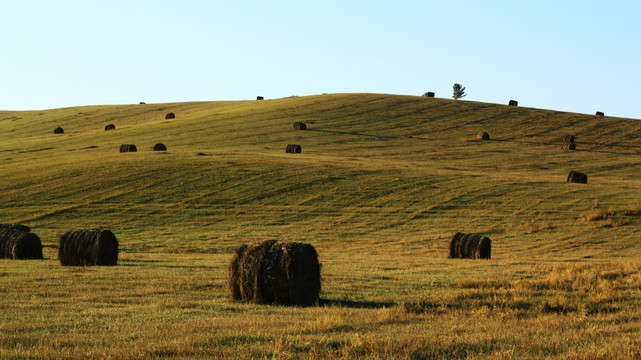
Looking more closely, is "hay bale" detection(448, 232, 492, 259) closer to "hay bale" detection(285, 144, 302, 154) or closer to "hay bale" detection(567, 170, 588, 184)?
"hay bale" detection(567, 170, 588, 184)

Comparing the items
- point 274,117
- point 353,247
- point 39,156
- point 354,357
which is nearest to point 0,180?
point 39,156

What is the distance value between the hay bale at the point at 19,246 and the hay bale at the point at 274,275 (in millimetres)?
12043

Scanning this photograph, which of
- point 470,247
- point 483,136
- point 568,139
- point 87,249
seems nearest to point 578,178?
point 568,139

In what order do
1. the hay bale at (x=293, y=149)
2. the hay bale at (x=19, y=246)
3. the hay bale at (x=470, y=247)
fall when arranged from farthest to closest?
the hay bale at (x=293, y=149) < the hay bale at (x=470, y=247) < the hay bale at (x=19, y=246)

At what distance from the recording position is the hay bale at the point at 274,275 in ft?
42.9

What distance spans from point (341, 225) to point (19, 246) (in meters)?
16.6

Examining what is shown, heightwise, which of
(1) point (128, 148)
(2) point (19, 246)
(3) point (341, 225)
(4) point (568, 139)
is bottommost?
(2) point (19, 246)

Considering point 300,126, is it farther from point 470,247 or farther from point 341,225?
point 470,247

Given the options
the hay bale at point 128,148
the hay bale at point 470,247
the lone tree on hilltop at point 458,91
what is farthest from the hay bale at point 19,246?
the lone tree on hilltop at point 458,91

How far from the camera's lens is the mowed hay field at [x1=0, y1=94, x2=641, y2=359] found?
9539mm

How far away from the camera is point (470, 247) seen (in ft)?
87.5

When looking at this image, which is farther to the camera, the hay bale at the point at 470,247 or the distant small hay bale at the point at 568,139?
the distant small hay bale at the point at 568,139

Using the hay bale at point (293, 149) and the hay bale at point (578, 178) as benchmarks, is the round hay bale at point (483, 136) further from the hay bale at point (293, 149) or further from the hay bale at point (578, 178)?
the hay bale at point (578, 178)

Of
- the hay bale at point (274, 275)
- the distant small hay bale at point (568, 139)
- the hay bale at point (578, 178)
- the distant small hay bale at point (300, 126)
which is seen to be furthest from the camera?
the distant small hay bale at point (300, 126)
